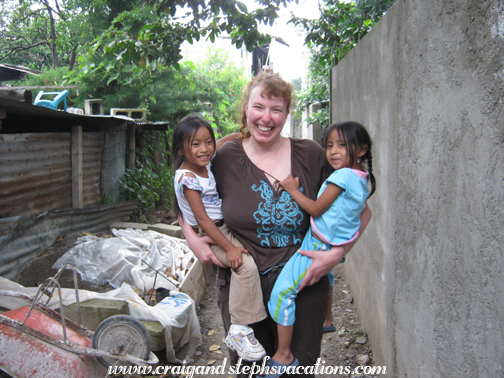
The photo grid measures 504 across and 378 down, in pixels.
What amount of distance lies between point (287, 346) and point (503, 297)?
105 centimetres

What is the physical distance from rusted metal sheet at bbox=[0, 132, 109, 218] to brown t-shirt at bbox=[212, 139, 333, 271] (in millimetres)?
3413

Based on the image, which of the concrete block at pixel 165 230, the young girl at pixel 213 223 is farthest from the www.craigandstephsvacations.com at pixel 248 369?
the concrete block at pixel 165 230

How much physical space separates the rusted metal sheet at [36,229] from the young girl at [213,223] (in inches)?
109

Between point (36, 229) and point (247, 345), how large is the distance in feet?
11.8

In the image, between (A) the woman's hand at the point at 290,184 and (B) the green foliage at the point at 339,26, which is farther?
(B) the green foliage at the point at 339,26

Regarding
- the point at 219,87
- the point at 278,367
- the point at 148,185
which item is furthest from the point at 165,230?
the point at 219,87

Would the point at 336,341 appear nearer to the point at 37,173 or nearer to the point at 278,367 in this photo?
the point at 278,367

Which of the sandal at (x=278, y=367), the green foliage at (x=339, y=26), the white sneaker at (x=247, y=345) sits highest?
the green foliage at (x=339, y=26)

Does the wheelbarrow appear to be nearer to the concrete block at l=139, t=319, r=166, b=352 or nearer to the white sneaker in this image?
the concrete block at l=139, t=319, r=166, b=352

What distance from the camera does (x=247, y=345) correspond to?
2096 millimetres

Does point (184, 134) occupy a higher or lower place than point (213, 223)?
higher

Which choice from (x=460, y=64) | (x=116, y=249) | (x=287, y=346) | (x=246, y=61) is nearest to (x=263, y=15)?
(x=116, y=249)

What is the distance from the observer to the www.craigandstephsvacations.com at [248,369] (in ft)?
6.95

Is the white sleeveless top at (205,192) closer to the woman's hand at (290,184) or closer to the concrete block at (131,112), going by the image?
the woman's hand at (290,184)
